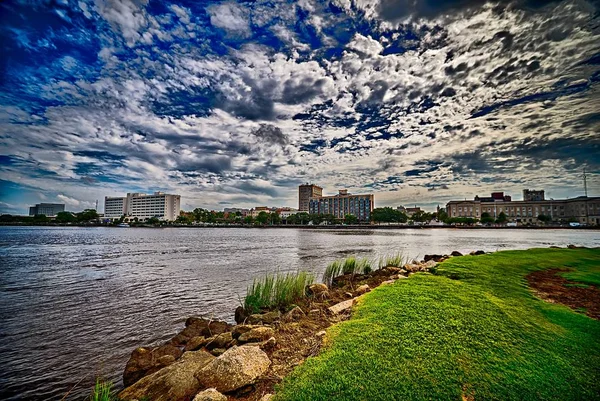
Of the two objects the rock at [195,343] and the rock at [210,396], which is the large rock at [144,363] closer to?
the rock at [195,343]

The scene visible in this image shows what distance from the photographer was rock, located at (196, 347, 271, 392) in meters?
4.48

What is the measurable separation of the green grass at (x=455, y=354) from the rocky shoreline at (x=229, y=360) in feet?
1.86

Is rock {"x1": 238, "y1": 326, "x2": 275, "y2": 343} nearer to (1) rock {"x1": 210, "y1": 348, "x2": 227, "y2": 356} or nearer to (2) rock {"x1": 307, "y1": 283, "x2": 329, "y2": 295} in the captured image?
(1) rock {"x1": 210, "y1": 348, "x2": 227, "y2": 356}

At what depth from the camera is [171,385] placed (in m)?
5.10

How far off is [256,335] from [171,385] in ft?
6.21

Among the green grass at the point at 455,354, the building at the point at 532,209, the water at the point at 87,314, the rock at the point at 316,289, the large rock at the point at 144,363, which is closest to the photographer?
the green grass at the point at 455,354

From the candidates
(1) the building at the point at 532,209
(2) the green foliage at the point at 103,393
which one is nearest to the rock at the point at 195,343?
(2) the green foliage at the point at 103,393

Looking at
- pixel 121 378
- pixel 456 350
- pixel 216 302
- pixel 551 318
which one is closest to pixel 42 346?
pixel 121 378

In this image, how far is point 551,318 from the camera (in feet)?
20.5

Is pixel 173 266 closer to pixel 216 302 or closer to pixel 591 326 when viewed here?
pixel 216 302

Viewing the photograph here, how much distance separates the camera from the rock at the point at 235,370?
448cm

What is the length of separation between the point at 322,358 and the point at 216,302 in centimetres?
919

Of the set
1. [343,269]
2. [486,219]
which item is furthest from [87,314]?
[486,219]

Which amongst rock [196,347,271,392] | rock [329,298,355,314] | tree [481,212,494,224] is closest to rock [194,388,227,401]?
rock [196,347,271,392]
